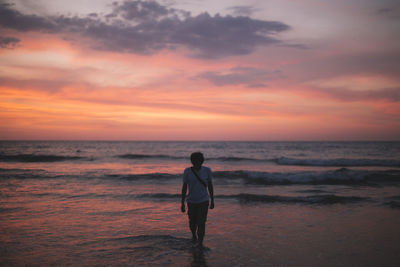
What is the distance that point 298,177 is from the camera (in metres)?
18.0

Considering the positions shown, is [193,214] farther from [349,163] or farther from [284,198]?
[349,163]

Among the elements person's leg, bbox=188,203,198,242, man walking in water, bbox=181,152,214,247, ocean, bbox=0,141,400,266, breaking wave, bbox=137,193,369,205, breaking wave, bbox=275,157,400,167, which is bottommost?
breaking wave, bbox=275,157,400,167

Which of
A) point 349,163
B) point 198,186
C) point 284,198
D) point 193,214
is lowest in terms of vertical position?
point 349,163

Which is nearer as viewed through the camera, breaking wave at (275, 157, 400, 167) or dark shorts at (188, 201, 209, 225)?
dark shorts at (188, 201, 209, 225)

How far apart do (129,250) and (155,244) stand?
607 mm

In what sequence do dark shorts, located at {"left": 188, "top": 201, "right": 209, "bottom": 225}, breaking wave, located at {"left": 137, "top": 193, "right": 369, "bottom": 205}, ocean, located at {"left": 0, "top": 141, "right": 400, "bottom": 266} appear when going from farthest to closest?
breaking wave, located at {"left": 137, "top": 193, "right": 369, "bottom": 205} < dark shorts, located at {"left": 188, "top": 201, "right": 209, "bottom": 225} < ocean, located at {"left": 0, "top": 141, "right": 400, "bottom": 266}

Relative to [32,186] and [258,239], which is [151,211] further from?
[32,186]

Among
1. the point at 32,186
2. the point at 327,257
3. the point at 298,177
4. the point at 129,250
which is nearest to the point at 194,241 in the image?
the point at 129,250

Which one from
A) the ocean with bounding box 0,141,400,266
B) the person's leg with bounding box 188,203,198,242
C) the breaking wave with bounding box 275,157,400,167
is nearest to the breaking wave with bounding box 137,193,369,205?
the ocean with bounding box 0,141,400,266

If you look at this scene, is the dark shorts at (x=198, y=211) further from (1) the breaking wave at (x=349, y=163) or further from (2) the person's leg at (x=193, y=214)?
(1) the breaking wave at (x=349, y=163)

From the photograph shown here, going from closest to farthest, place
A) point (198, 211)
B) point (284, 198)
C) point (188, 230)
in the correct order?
1. point (198, 211)
2. point (188, 230)
3. point (284, 198)

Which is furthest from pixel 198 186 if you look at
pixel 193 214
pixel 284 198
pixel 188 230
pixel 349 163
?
pixel 349 163

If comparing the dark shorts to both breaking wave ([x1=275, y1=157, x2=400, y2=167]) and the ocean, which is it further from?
breaking wave ([x1=275, y1=157, x2=400, y2=167])

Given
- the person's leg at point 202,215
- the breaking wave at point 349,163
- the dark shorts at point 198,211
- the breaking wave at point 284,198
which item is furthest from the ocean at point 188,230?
the breaking wave at point 349,163
